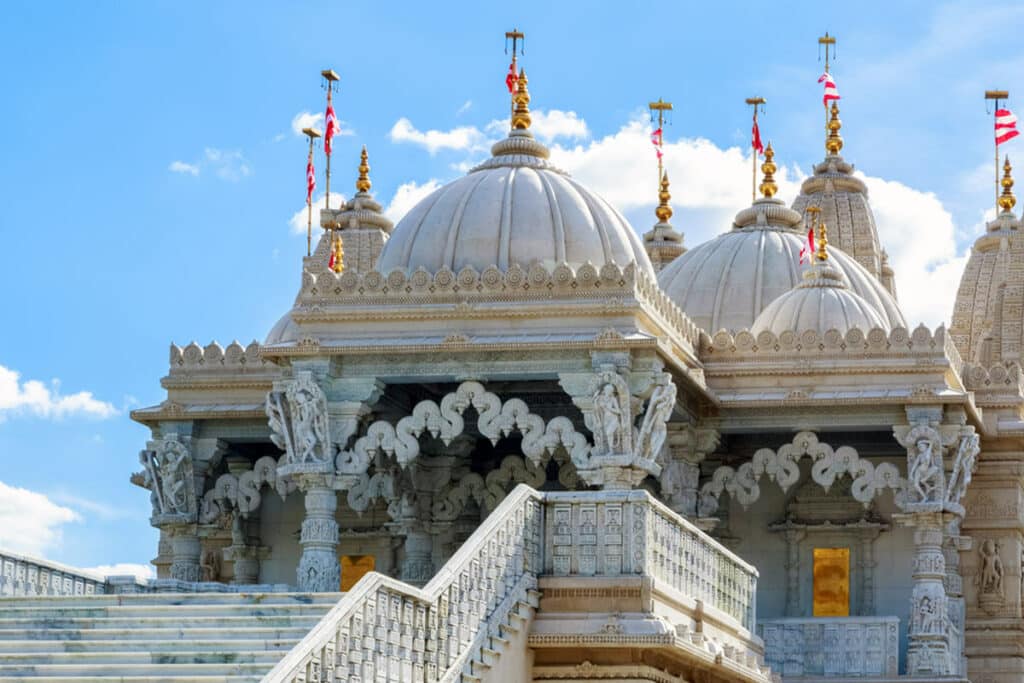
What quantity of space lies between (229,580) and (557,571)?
542 inches

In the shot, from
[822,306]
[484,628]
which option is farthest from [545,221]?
[484,628]

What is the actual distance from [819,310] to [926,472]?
3.05 meters

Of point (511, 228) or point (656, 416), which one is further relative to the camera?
point (511, 228)

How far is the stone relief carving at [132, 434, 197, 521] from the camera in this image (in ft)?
94.3

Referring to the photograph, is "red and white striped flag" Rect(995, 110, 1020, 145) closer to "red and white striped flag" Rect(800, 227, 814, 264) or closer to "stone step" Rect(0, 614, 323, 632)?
"red and white striped flag" Rect(800, 227, 814, 264)

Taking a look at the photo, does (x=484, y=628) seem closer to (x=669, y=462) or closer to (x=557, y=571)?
(x=557, y=571)

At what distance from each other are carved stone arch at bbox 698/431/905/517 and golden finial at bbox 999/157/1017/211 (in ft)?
49.0

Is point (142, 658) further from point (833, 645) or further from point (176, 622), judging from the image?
point (833, 645)

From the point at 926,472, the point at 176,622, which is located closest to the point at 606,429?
the point at 926,472

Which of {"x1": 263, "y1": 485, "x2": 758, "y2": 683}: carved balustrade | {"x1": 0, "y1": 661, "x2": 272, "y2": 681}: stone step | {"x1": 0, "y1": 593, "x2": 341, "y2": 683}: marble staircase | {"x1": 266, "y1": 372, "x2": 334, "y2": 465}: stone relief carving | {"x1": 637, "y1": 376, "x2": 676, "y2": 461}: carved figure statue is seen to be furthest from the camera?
{"x1": 266, "y1": 372, "x2": 334, "y2": 465}: stone relief carving

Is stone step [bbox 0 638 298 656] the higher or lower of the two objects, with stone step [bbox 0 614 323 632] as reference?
lower

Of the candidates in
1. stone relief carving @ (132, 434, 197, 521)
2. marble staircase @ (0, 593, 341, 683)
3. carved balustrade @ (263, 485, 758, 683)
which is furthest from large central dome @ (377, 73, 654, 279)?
marble staircase @ (0, 593, 341, 683)

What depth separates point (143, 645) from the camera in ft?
51.4

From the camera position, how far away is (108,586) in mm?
21281
